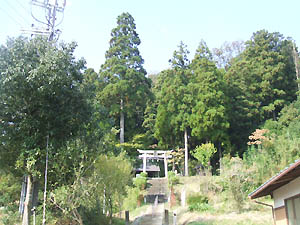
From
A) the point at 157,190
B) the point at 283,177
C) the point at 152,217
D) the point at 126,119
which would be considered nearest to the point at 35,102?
the point at 283,177

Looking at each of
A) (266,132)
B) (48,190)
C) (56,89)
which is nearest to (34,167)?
(48,190)

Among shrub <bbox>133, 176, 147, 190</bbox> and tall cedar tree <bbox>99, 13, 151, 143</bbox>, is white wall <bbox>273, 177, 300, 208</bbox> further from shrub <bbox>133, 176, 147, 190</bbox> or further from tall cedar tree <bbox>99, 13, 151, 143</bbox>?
tall cedar tree <bbox>99, 13, 151, 143</bbox>

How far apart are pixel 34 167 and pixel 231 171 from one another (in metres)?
9.55

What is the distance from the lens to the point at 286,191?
605 cm

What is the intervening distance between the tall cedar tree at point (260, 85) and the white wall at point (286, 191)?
1863cm

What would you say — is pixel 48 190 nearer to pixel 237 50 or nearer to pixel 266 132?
pixel 266 132

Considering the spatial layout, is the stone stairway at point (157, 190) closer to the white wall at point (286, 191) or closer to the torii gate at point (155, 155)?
the torii gate at point (155, 155)

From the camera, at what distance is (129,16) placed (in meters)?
28.2

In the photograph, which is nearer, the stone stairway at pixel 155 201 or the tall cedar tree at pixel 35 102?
the tall cedar tree at pixel 35 102

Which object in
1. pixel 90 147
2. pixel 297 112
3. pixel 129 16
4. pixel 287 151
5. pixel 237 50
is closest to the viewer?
pixel 90 147

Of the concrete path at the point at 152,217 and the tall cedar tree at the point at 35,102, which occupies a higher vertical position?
the tall cedar tree at the point at 35,102

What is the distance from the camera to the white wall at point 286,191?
219 inches

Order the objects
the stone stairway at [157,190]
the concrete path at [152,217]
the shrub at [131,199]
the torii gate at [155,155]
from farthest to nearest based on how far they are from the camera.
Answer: the torii gate at [155,155] < the stone stairway at [157,190] < the shrub at [131,199] < the concrete path at [152,217]

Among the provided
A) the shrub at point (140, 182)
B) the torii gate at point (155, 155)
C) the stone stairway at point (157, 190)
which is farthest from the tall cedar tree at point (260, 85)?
the shrub at point (140, 182)
